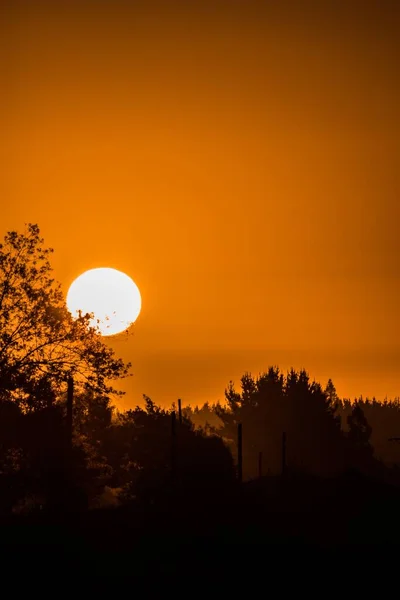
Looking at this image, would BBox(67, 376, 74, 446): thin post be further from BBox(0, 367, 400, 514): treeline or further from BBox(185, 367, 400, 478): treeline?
BBox(185, 367, 400, 478): treeline

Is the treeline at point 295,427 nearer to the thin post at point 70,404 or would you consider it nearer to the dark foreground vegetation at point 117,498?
the dark foreground vegetation at point 117,498

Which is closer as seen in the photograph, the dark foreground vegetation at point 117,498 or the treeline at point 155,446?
the dark foreground vegetation at point 117,498

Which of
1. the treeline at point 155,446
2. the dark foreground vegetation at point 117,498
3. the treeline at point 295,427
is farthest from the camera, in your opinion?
the treeline at point 295,427

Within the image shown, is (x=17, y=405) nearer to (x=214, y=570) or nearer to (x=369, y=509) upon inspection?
(x=214, y=570)

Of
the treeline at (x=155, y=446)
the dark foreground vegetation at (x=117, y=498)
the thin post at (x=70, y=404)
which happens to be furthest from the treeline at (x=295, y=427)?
the thin post at (x=70, y=404)

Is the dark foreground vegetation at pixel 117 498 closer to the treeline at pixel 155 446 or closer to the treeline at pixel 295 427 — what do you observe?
the treeline at pixel 155 446

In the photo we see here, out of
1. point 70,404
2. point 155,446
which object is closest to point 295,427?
point 155,446

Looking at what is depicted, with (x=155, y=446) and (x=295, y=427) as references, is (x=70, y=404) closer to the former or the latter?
(x=155, y=446)

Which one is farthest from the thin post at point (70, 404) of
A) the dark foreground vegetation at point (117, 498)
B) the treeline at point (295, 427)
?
the treeline at point (295, 427)

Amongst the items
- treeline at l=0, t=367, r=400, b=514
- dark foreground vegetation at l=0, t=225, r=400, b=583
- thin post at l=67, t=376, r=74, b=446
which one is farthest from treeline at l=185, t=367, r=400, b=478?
thin post at l=67, t=376, r=74, b=446

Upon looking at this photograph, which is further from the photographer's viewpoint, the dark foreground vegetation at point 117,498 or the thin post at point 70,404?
the thin post at point 70,404

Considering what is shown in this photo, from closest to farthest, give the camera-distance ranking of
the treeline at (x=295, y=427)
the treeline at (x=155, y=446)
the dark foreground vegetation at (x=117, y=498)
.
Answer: the dark foreground vegetation at (x=117, y=498), the treeline at (x=155, y=446), the treeline at (x=295, y=427)

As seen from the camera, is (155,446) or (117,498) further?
(155,446)

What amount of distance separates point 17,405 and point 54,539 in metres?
14.4
